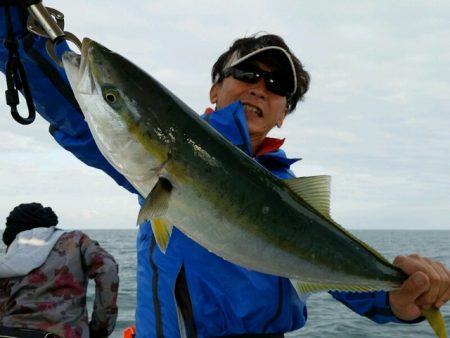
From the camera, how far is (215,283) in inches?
119

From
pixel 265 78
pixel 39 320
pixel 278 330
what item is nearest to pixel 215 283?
pixel 278 330

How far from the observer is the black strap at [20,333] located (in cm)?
553

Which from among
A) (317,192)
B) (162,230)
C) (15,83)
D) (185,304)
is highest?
(15,83)

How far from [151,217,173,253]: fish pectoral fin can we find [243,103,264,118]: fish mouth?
4.69 feet

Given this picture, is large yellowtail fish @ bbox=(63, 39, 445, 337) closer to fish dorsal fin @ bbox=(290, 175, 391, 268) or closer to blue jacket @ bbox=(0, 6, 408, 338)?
fish dorsal fin @ bbox=(290, 175, 391, 268)

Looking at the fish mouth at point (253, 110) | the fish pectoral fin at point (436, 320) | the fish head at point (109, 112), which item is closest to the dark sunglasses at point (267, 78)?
the fish mouth at point (253, 110)

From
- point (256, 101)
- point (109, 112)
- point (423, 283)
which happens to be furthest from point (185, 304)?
point (256, 101)

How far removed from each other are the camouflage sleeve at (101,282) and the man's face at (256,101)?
3267 millimetres

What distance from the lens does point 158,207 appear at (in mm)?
2301

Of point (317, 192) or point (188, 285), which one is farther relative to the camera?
point (188, 285)

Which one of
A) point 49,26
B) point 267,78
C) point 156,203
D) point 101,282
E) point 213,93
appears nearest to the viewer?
point 156,203

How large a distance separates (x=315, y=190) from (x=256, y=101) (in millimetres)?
1110

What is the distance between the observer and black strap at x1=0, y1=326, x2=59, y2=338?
5.53 m

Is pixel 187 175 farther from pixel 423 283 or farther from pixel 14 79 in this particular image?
pixel 423 283
